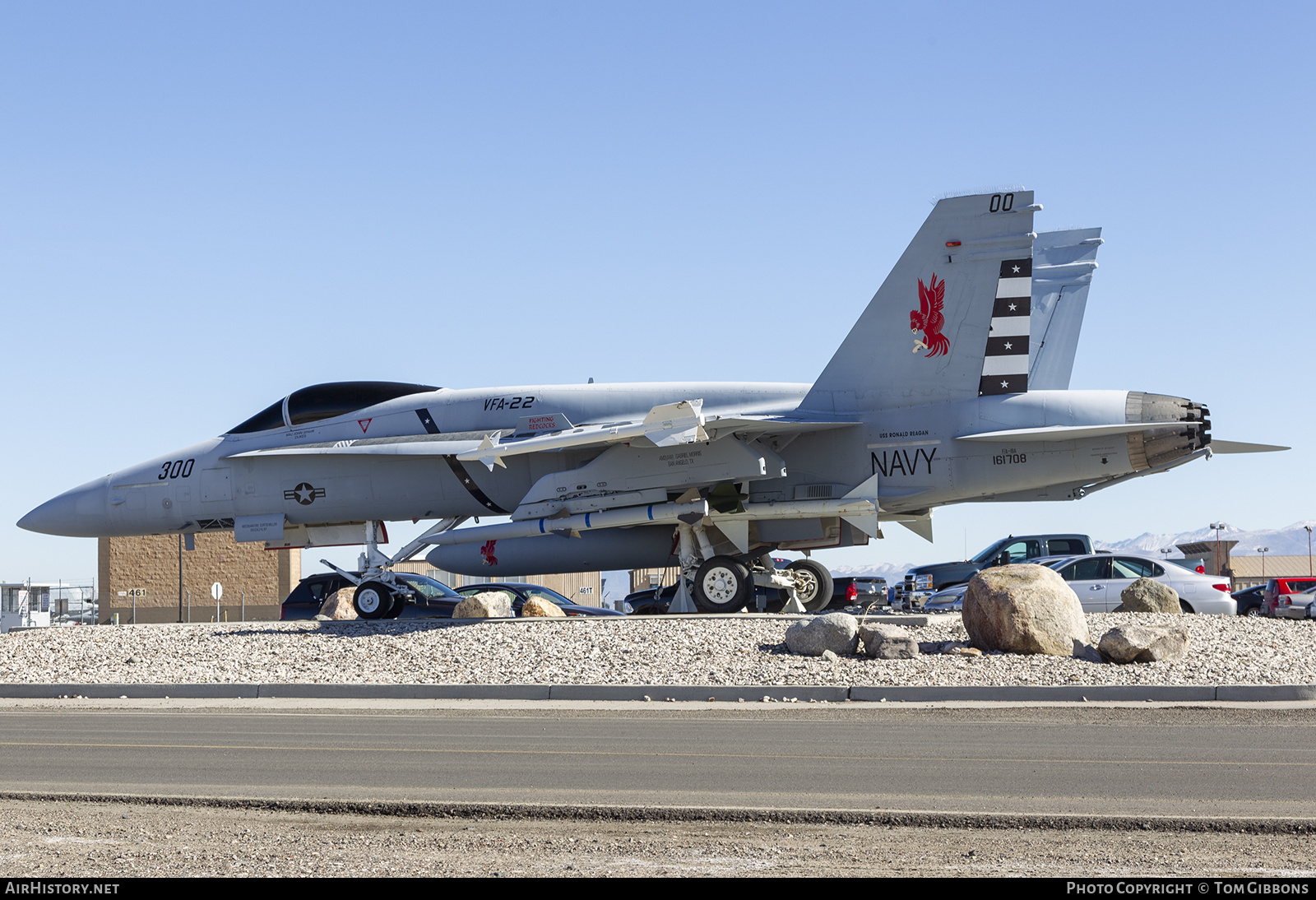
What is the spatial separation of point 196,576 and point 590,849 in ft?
144

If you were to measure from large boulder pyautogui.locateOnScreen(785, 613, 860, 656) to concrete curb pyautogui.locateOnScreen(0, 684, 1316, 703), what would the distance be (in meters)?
1.81

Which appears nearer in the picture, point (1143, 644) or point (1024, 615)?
point (1143, 644)

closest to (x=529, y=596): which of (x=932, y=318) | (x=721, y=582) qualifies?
(x=721, y=582)

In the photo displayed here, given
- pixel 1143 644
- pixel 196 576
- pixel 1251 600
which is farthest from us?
pixel 196 576

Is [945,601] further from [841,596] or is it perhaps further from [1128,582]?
[1128,582]

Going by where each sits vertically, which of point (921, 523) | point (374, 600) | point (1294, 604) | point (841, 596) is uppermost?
point (921, 523)

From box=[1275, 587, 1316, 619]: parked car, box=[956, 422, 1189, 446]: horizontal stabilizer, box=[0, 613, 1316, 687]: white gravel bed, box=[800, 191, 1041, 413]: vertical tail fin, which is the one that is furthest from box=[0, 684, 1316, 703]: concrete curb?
box=[1275, 587, 1316, 619]: parked car

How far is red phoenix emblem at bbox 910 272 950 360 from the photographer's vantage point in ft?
57.7

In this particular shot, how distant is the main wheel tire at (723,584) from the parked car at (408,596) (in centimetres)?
608

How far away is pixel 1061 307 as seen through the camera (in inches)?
886

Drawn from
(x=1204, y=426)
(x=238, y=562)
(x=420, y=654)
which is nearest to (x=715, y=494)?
(x=420, y=654)

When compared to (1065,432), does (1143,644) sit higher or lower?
lower

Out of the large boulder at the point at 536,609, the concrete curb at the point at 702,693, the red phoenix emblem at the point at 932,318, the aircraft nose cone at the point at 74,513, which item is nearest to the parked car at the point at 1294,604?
the red phoenix emblem at the point at 932,318

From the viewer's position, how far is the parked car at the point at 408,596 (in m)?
23.8
